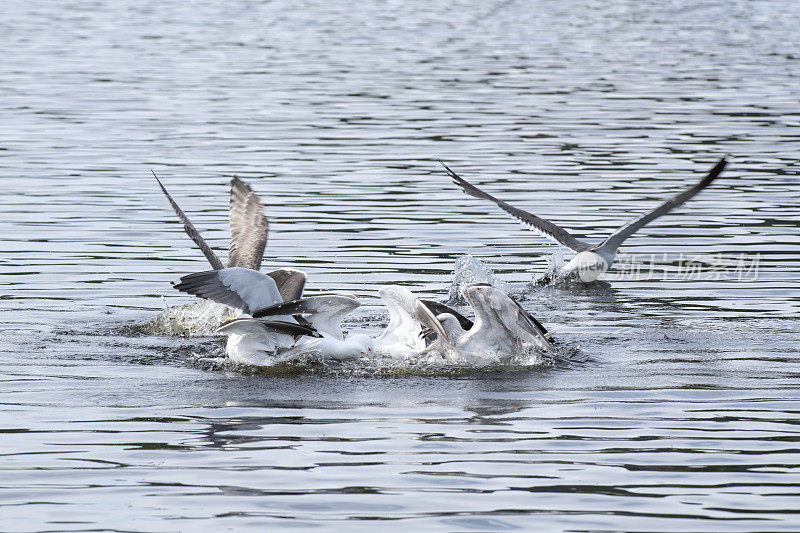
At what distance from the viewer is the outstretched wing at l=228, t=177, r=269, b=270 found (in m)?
13.1

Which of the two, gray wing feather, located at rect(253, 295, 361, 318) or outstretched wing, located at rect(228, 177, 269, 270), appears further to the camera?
outstretched wing, located at rect(228, 177, 269, 270)

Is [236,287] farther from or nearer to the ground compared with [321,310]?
farther from the ground

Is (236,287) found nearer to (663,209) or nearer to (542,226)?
(663,209)

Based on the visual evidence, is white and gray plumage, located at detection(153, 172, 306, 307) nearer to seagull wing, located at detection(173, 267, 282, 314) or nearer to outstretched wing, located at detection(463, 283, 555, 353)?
seagull wing, located at detection(173, 267, 282, 314)

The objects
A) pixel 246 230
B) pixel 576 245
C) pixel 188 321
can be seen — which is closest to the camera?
pixel 188 321

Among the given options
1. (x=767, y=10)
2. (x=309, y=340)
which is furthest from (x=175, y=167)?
(x=767, y=10)

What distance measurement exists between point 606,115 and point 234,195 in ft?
49.1

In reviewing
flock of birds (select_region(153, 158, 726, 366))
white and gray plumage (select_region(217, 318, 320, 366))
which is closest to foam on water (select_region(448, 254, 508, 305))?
flock of birds (select_region(153, 158, 726, 366))

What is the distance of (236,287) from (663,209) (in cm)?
534

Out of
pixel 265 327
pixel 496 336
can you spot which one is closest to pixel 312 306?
pixel 265 327

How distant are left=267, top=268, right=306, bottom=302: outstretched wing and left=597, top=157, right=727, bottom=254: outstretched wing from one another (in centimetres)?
420

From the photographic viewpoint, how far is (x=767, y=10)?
54906 mm

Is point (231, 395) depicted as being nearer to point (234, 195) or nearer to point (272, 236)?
point (234, 195)

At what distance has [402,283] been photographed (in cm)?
1448
